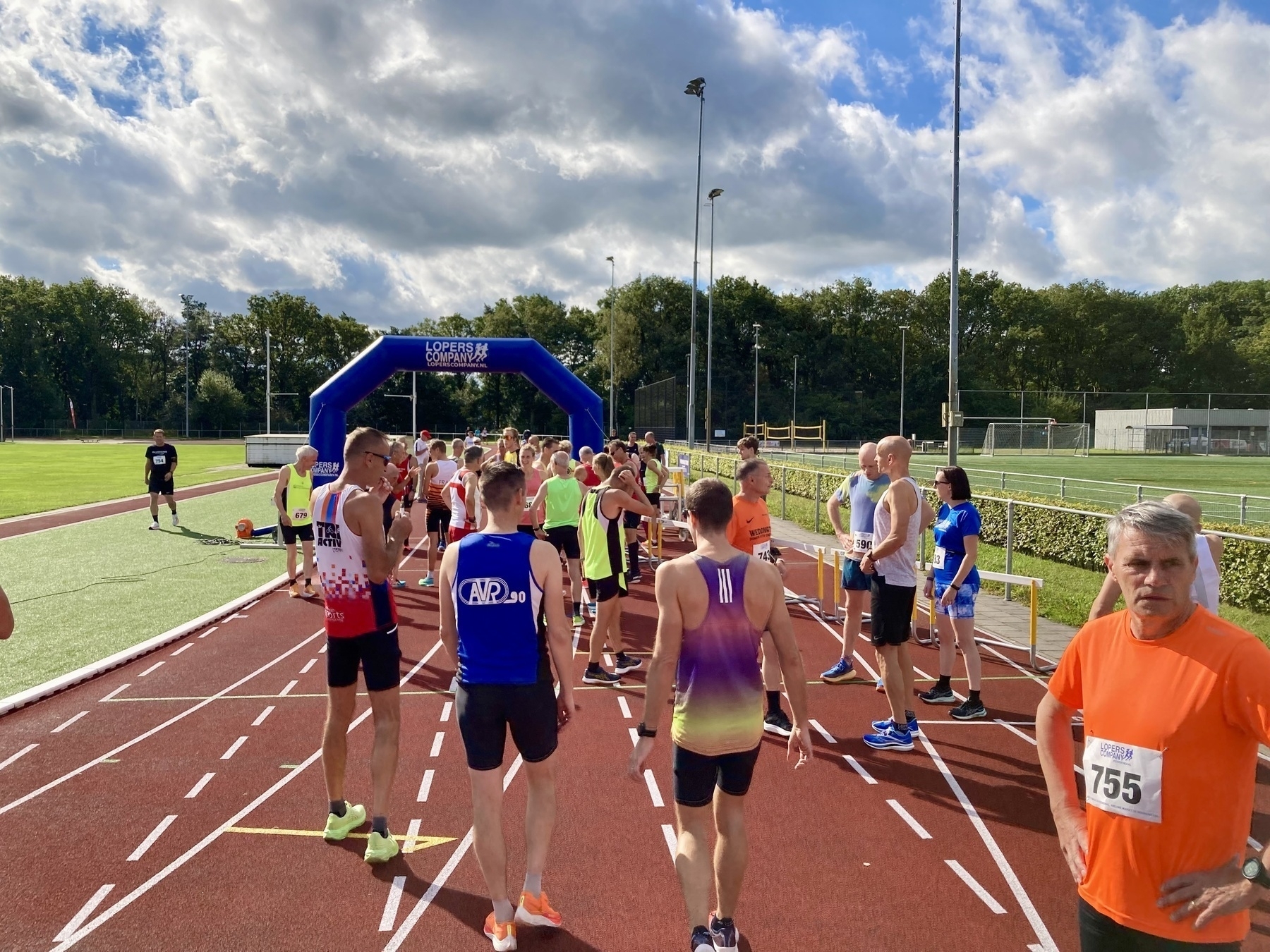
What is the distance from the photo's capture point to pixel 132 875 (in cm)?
418

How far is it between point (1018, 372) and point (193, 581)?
89.2m

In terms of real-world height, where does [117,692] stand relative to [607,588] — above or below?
below

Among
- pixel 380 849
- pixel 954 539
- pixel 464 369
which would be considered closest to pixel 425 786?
pixel 380 849

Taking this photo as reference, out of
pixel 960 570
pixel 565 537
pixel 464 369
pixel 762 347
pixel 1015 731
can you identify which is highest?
pixel 762 347

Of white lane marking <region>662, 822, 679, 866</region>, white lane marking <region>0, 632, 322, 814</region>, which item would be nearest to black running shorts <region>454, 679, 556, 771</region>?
white lane marking <region>662, 822, 679, 866</region>

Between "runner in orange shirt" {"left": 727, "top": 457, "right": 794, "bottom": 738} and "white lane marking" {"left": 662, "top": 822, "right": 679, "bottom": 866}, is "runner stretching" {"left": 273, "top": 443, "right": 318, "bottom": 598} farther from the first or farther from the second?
"white lane marking" {"left": 662, "top": 822, "right": 679, "bottom": 866}

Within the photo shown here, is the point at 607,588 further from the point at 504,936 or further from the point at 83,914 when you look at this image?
the point at 83,914

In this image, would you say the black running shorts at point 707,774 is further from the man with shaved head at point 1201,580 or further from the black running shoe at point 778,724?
the black running shoe at point 778,724

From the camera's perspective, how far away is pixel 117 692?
7055 mm

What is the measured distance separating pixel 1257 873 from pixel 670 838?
307cm

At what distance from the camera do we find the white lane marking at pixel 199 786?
509 centimetres

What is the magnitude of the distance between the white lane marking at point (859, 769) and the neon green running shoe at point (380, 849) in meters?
2.93

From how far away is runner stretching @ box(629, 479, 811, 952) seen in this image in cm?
343

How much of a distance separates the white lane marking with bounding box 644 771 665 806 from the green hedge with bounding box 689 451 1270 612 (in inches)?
227
